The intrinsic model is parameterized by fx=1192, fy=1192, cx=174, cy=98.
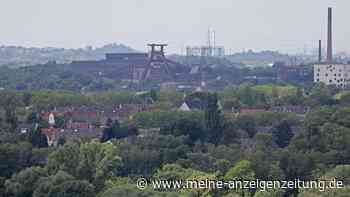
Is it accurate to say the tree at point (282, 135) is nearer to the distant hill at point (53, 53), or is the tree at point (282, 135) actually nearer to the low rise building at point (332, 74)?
the low rise building at point (332, 74)

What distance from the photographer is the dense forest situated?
16781 millimetres

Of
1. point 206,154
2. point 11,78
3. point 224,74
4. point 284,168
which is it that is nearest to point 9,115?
point 206,154

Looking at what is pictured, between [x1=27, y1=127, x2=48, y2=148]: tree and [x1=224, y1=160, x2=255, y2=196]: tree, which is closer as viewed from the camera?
[x1=224, y1=160, x2=255, y2=196]: tree

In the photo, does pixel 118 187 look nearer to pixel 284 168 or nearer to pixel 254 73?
pixel 284 168

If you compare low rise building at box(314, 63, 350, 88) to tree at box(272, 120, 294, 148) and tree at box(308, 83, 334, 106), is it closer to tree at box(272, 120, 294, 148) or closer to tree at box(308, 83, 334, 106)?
tree at box(308, 83, 334, 106)

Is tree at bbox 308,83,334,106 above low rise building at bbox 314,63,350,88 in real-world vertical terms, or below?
above

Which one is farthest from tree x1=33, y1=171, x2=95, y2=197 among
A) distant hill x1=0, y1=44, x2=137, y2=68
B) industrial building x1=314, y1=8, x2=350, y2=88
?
distant hill x1=0, y1=44, x2=137, y2=68

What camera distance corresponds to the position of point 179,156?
70.1 ft

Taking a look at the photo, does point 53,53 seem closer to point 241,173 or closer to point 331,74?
point 331,74

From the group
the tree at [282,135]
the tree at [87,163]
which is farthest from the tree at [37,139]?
the tree at [282,135]

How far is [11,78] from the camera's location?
58969 mm

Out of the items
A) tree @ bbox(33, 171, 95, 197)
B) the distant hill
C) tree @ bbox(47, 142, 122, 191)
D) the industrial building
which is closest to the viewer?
tree @ bbox(33, 171, 95, 197)

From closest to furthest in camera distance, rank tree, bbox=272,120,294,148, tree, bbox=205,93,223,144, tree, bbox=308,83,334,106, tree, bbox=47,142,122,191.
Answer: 1. tree, bbox=47,142,122,191
2. tree, bbox=272,120,294,148
3. tree, bbox=205,93,223,144
4. tree, bbox=308,83,334,106

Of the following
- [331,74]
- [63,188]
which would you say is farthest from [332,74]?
[63,188]
